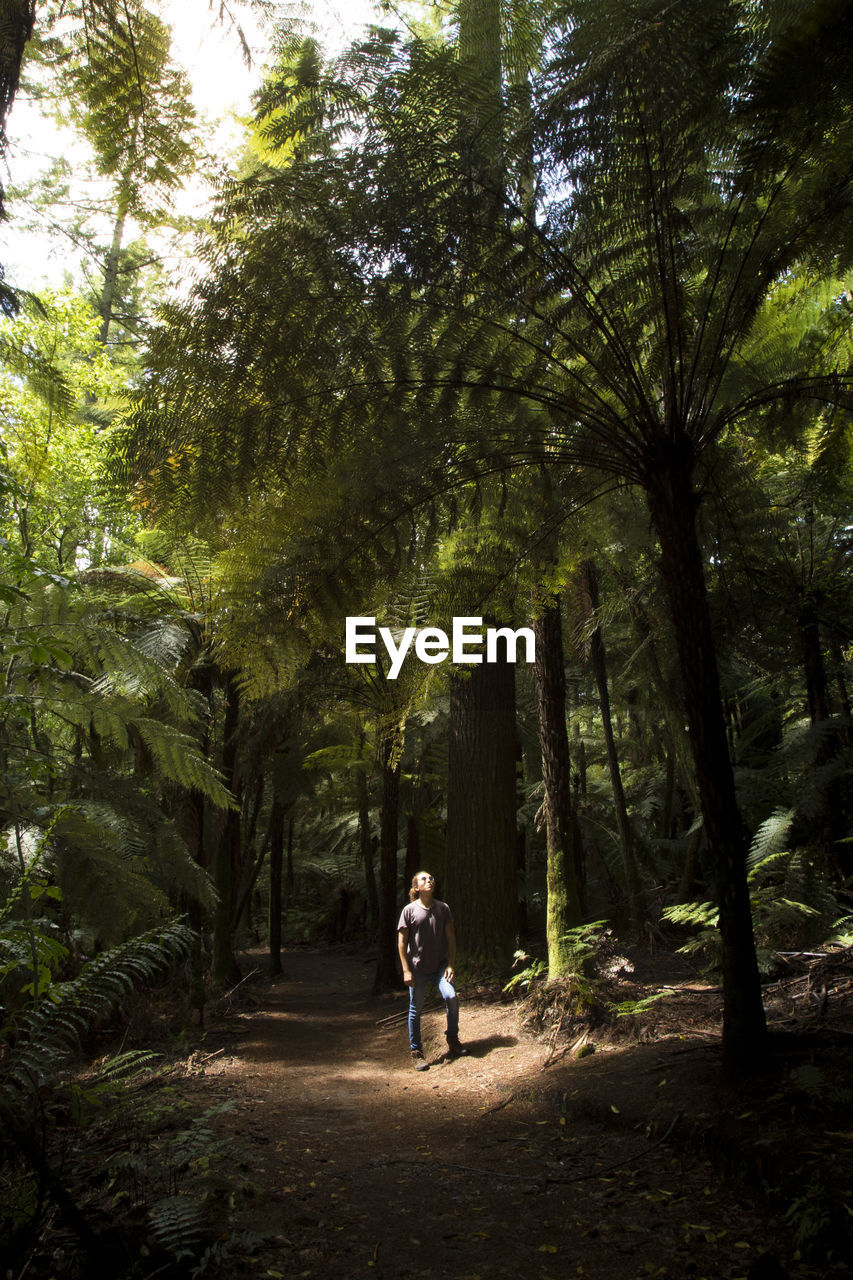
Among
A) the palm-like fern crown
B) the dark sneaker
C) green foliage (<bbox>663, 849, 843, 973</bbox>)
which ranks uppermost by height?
the palm-like fern crown

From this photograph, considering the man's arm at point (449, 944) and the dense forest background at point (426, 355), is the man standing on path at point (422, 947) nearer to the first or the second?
the man's arm at point (449, 944)

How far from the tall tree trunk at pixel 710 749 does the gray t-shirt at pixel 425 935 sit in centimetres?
309

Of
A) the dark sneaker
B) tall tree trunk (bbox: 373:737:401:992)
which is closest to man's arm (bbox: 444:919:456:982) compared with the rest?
the dark sneaker

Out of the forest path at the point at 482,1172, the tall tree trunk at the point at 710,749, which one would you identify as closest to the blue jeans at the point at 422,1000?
the forest path at the point at 482,1172

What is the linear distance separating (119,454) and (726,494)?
353cm

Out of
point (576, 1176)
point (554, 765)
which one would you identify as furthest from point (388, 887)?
point (576, 1176)

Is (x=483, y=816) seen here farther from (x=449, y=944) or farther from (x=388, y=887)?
(x=388, y=887)

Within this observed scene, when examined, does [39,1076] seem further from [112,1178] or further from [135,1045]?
[135,1045]

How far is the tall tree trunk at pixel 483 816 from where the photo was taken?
23.2 ft

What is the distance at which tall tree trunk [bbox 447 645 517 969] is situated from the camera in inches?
279

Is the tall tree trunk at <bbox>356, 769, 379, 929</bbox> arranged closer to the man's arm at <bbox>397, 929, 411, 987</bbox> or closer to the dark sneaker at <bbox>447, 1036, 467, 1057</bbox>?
the man's arm at <bbox>397, 929, 411, 987</bbox>

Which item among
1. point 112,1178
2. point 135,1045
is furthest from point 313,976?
point 112,1178

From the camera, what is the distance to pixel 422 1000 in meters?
5.99

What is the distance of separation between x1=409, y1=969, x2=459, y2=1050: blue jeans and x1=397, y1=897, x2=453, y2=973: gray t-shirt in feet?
0.20
